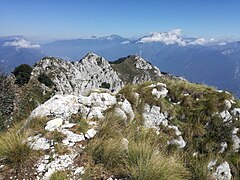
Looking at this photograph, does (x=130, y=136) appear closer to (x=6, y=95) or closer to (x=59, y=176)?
(x=59, y=176)

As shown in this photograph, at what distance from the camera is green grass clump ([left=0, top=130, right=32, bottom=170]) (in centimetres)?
700

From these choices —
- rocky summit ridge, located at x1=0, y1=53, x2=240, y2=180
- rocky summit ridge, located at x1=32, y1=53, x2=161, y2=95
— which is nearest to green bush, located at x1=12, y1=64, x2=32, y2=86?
rocky summit ridge, located at x1=32, y1=53, x2=161, y2=95

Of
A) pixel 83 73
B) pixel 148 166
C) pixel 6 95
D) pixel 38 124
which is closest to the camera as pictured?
pixel 148 166

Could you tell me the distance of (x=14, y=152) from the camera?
7125mm

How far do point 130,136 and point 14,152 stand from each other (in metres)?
3.41

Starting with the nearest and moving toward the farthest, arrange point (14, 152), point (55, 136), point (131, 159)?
point (131, 159), point (14, 152), point (55, 136)

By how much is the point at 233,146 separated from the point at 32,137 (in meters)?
8.55

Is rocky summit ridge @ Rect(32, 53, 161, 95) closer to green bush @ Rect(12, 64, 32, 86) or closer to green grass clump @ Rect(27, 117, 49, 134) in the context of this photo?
green bush @ Rect(12, 64, 32, 86)

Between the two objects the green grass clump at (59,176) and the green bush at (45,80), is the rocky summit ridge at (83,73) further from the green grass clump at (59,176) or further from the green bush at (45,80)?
the green grass clump at (59,176)

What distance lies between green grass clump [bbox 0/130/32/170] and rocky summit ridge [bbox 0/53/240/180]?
2cm

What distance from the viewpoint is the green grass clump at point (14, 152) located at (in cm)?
700

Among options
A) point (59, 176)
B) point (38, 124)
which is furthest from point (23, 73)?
point (59, 176)

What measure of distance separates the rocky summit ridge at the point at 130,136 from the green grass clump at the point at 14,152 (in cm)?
2

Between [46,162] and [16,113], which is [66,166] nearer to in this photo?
[46,162]
